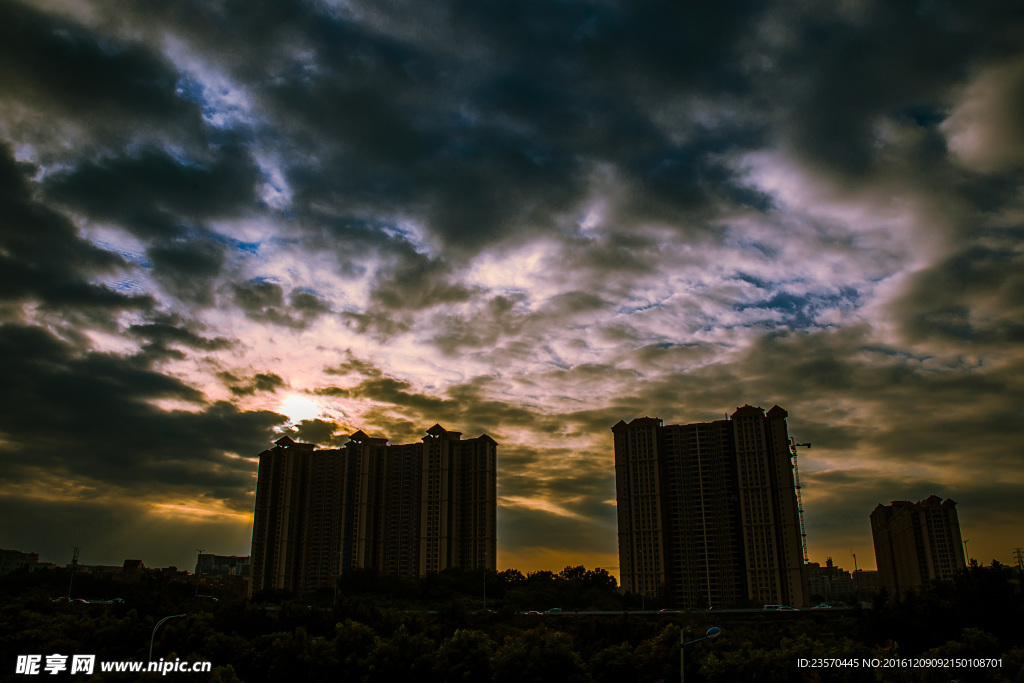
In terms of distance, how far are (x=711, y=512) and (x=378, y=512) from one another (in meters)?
41.2

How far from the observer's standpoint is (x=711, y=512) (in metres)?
71.8

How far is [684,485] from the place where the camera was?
7425 centimetres

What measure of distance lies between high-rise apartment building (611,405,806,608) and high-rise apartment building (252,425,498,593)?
18874mm

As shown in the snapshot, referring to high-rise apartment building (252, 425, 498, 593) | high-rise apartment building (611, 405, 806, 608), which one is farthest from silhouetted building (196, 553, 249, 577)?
high-rise apartment building (611, 405, 806, 608)

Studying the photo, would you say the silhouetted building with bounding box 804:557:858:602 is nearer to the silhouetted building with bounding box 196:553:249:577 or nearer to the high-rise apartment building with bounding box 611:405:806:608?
the high-rise apartment building with bounding box 611:405:806:608

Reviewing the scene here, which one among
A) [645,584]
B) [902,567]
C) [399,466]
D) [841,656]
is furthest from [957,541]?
[841,656]

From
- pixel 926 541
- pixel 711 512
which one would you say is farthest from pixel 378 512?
pixel 926 541

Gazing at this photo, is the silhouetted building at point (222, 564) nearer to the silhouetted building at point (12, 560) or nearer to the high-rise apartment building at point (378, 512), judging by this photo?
the silhouetted building at point (12, 560)

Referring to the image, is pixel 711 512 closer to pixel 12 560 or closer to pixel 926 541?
pixel 926 541

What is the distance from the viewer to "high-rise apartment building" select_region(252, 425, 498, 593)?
82.1m

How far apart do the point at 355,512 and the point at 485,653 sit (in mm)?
65076

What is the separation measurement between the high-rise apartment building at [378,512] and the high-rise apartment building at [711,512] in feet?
61.9

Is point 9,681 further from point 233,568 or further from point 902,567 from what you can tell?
point 233,568

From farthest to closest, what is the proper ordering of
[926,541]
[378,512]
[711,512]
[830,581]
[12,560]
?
[830,581]
[12,560]
[378,512]
[926,541]
[711,512]
